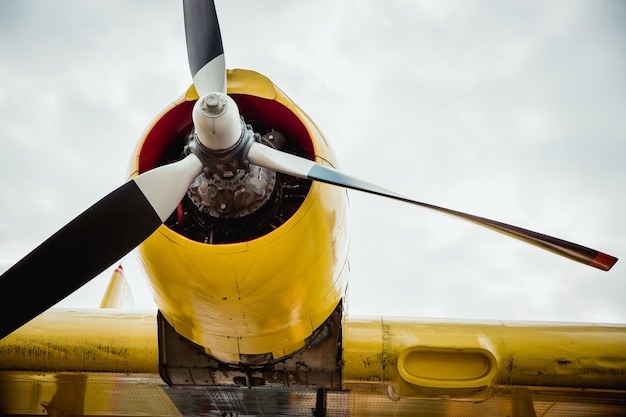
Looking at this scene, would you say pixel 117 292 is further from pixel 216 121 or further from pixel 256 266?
pixel 216 121

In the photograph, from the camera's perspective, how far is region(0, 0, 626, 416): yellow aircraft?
11.1 feet

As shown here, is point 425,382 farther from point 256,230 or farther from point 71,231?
point 71,231

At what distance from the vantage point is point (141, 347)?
4992 millimetres

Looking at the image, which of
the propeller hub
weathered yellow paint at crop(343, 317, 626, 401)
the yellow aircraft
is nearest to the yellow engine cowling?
the yellow aircraft

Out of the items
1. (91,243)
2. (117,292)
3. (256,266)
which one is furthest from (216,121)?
(117,292)

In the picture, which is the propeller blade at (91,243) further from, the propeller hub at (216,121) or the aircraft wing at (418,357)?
the aircraft wing at (418,357)

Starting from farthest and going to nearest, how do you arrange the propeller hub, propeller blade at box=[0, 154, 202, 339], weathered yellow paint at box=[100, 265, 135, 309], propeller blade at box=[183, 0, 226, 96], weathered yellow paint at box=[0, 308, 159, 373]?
weathered yellow paint at box=[100, 265, 135, 309]
weathered yellow paint at box=[0, 308, 159, 373]
propeller blade at box=[183, 0, 226, 96]
the propeller hub
propeller blade at box=[0, 154, 202, 339]

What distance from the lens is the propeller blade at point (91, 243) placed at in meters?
3.09

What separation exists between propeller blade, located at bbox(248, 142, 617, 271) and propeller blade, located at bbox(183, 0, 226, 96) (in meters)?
0.66

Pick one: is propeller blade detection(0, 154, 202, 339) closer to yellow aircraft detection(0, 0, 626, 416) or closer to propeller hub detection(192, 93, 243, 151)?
yellow aircraft detection(0, 0, 626, 416)

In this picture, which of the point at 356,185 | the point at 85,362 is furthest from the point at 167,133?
the point at 85,362

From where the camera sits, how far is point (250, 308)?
151 inches

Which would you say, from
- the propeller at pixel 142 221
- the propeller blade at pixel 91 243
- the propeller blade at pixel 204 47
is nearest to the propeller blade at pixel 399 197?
the propeller at pixel 142 221

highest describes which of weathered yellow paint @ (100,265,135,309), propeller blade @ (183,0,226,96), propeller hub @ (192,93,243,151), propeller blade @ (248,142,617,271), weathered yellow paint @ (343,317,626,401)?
weathered yellow paint @ (100,265,135,309)
